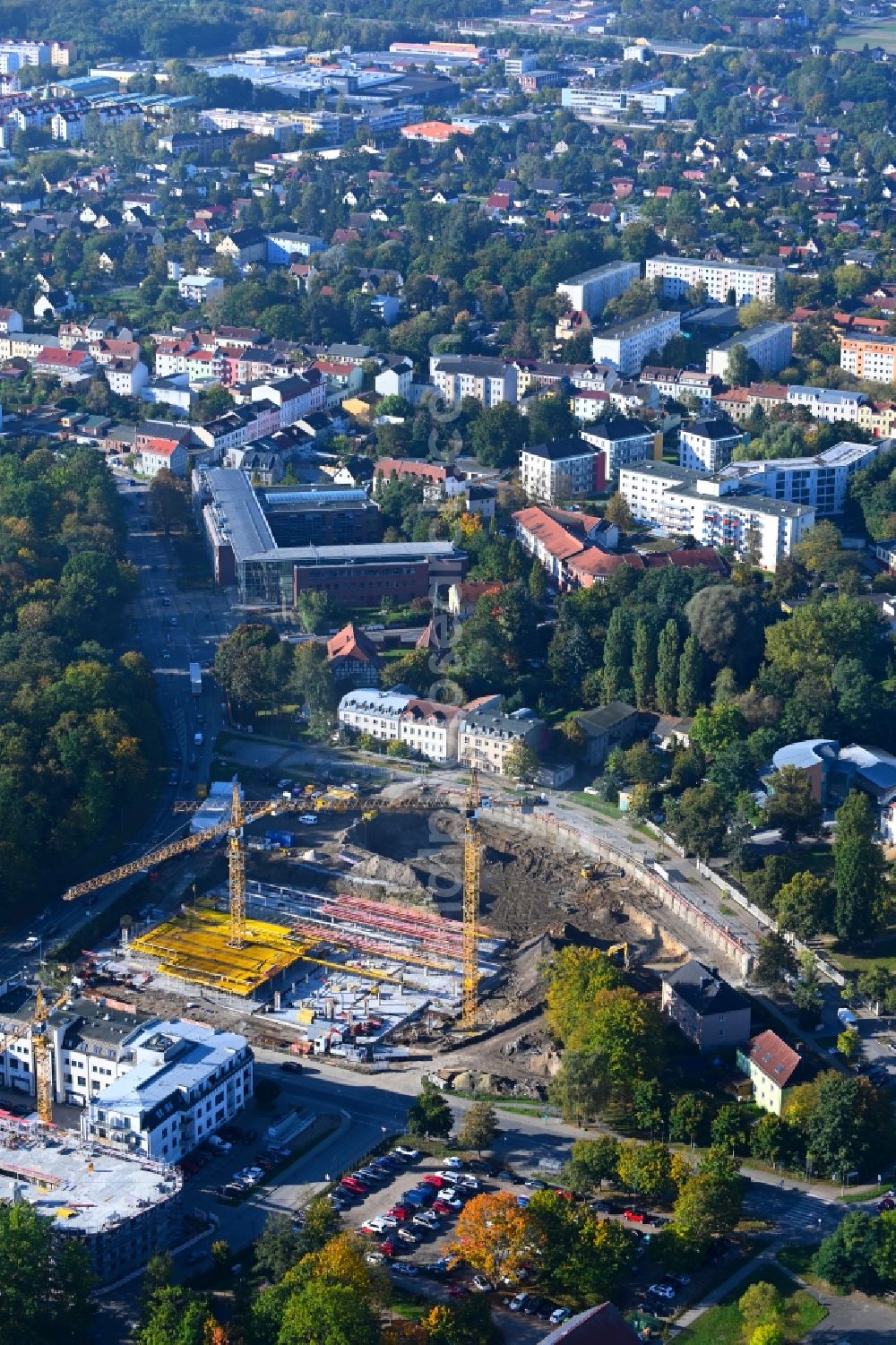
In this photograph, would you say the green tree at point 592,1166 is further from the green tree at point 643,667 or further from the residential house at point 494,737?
the green tree at point 643,667

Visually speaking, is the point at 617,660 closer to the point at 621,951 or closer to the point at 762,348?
the point at 621,951

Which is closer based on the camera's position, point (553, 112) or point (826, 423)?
point (826, 423)

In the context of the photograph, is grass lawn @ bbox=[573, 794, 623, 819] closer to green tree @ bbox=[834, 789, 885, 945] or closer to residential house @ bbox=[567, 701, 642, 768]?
residential house @ bbox=[567, 701, 642, 768]

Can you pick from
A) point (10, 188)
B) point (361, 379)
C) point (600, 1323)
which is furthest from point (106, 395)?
point (600, 1323)

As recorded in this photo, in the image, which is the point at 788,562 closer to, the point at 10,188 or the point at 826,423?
the point at 826,423

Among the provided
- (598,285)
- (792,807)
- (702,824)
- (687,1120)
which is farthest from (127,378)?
(687,1120)

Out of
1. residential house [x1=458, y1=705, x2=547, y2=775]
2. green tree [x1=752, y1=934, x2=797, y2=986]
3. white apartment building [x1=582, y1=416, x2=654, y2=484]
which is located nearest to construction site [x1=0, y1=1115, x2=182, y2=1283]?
green tree [x1=752, y1=934, x2=797, y2=986]
